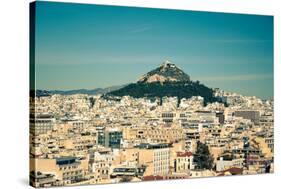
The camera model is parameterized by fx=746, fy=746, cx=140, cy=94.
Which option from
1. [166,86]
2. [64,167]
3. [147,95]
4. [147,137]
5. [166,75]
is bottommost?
[64,167]

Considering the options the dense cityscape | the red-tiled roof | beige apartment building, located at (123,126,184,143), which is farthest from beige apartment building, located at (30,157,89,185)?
the red-tiled roof

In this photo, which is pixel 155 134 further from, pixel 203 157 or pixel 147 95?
pixel 203 157

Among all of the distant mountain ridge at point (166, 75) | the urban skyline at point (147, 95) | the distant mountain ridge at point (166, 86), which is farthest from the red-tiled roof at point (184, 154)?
the distant mountain ridge at point (166, 75)

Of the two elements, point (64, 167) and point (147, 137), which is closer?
point (64, 167)

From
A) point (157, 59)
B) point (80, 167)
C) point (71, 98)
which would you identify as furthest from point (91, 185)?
point (157, 59)

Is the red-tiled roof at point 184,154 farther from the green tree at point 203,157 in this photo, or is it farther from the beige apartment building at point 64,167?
the beige apartment building at point 64,167

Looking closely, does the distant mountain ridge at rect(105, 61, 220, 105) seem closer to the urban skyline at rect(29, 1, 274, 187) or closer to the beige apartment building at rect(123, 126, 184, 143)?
the urban skyline at rect(29, 1, 274, 187)

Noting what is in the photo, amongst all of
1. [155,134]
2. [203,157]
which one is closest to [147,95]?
[155,134]
